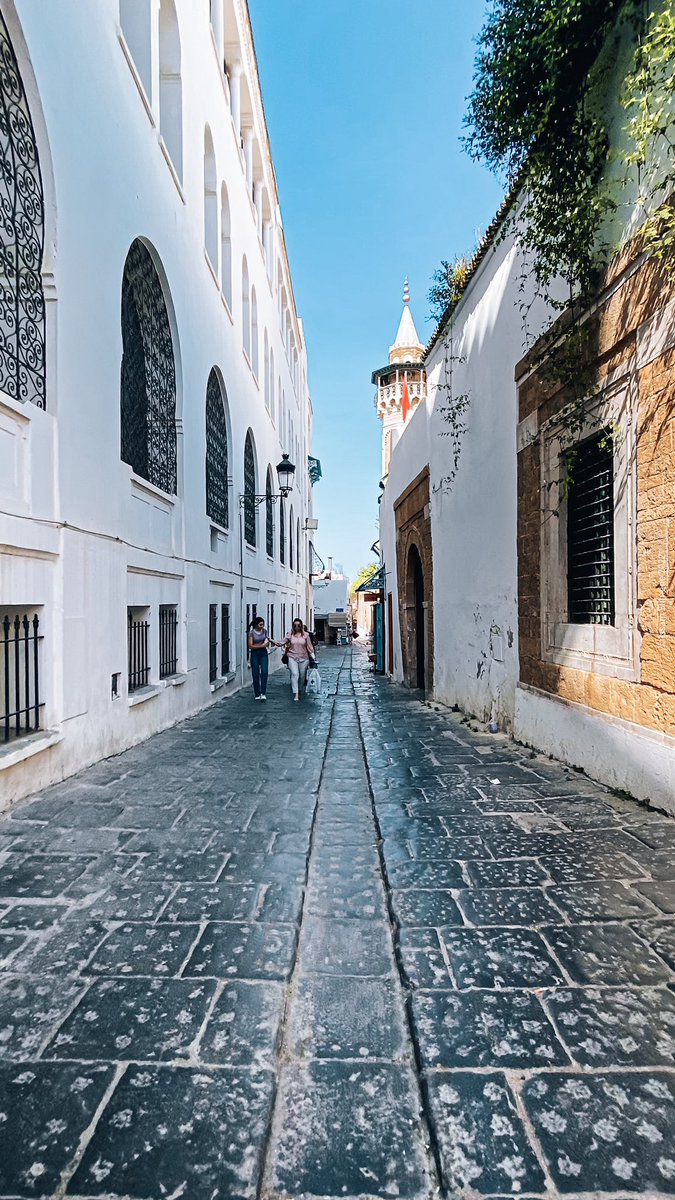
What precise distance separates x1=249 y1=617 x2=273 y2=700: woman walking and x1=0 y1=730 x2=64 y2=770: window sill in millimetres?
5862

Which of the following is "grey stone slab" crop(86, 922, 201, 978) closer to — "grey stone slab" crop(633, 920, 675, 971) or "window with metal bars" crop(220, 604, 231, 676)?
"grey stone slab" crop(633, 920, 675, 971)

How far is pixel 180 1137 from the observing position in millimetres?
1558

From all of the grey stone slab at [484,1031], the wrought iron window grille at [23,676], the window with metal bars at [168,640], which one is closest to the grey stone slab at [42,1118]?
the grey stone slab at [484,1031]

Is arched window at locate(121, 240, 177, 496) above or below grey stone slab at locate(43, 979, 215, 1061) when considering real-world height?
above

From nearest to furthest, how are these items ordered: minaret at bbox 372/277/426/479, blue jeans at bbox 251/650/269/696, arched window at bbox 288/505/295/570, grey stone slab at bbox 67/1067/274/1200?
grey stone slab at bbox 67/1067/274/1200 → blue jeans at bbox 251/650/269/696 → arched window at bbox 288/505/295/570 → minaret at bbox 372/277/426/479

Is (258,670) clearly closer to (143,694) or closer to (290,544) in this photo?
(143,694)

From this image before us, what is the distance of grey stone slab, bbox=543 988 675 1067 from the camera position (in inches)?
71.4

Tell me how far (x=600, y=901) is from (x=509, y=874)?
1.46ft

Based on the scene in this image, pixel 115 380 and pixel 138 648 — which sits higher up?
pixel 115 380

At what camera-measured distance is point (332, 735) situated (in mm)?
7113

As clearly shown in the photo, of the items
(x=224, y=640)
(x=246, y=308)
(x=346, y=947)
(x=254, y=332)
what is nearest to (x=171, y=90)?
(x=246, y=308)

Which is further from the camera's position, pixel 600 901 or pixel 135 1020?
pixel 600 901

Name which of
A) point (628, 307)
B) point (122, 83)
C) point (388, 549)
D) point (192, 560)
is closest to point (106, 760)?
point (192, 560)


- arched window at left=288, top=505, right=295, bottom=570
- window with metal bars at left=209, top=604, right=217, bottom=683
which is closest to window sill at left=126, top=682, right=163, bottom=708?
window with metal bars at left=209, top=604, right=217, bottom=683
